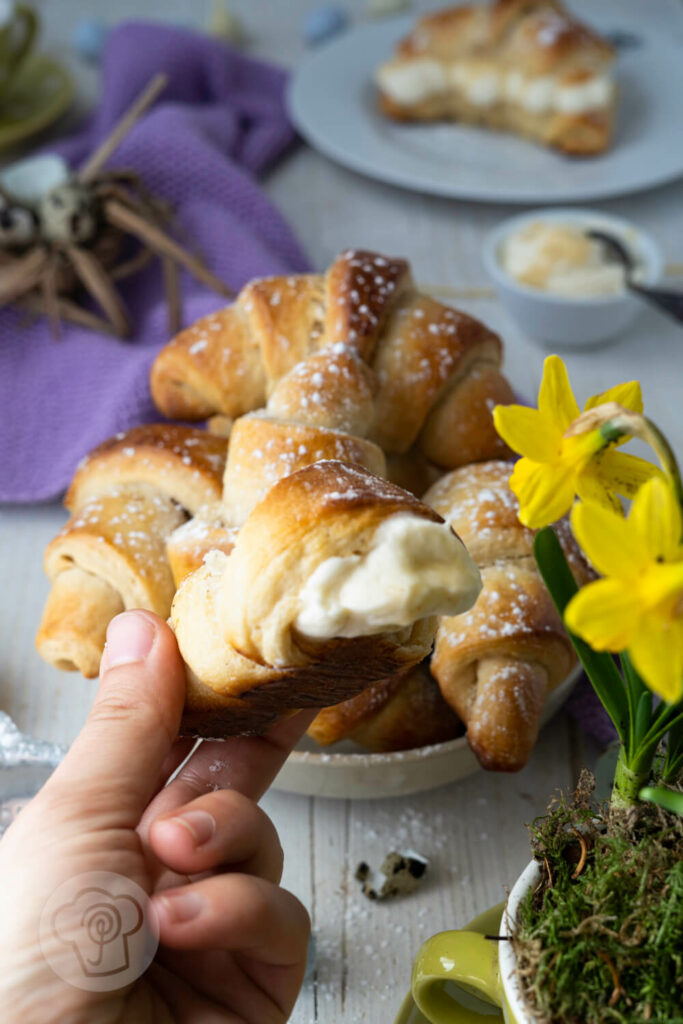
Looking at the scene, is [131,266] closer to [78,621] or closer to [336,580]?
[78,621]

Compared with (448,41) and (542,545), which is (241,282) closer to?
(448,41)

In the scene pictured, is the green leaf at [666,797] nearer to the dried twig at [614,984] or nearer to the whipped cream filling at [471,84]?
the dried twig at [614,984]

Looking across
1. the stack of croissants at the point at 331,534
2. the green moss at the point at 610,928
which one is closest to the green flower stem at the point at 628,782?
the green moss at the point at 610,928

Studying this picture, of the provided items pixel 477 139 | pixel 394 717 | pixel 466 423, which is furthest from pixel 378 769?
pixel 477 139

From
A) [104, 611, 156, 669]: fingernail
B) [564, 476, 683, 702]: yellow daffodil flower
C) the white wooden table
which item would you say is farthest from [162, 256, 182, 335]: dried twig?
[564, 476, 683, 702]: yellow daffodil flower

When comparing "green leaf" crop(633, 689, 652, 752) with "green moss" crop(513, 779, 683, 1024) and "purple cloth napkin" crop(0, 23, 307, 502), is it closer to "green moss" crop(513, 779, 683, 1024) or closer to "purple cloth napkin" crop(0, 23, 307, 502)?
"green moss" crop(513, 779, 683, 1024)
